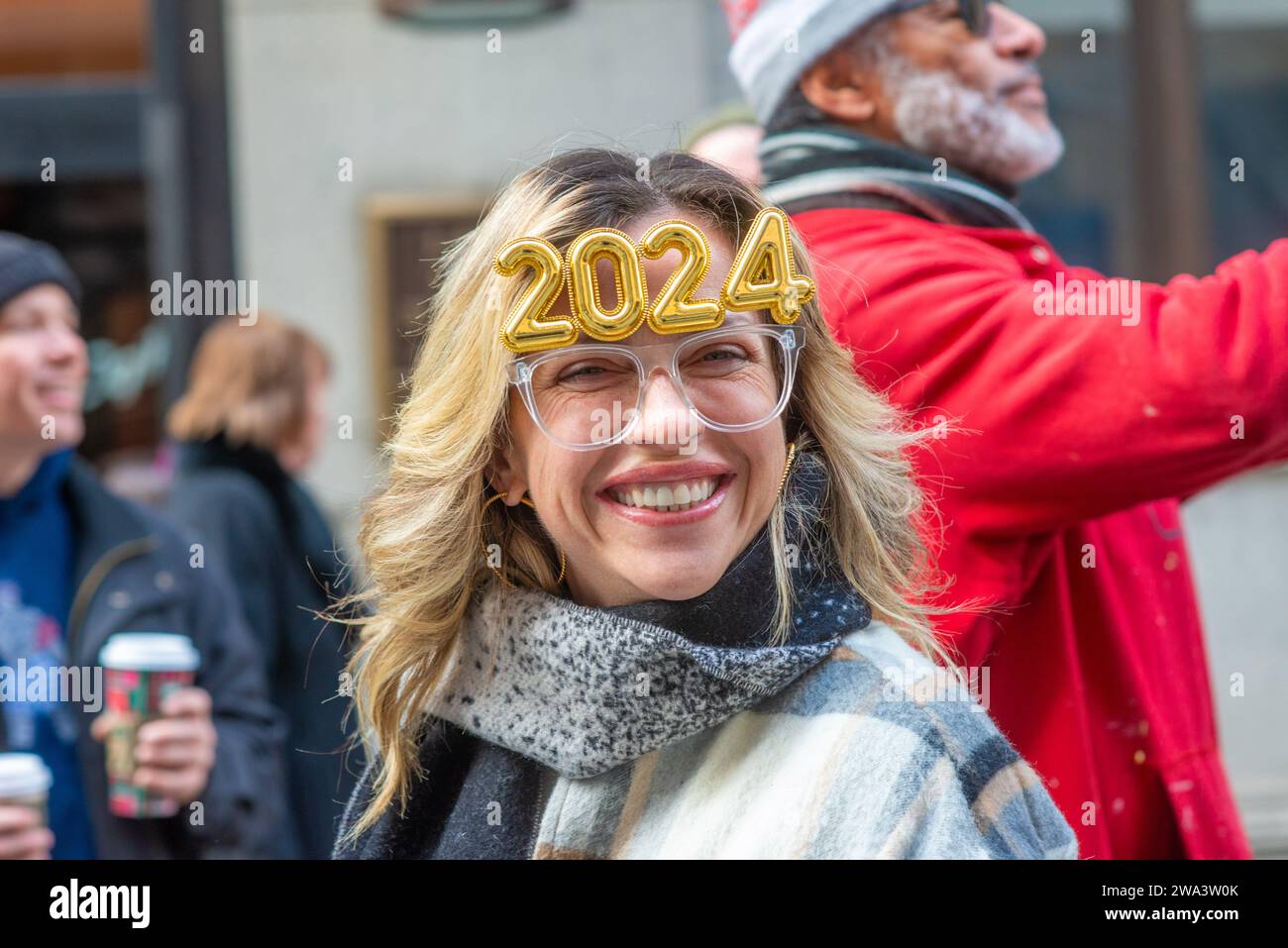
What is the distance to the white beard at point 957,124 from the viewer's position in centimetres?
150

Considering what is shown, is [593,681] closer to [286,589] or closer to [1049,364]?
[1049,364]

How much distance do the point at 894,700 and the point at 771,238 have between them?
40 cm

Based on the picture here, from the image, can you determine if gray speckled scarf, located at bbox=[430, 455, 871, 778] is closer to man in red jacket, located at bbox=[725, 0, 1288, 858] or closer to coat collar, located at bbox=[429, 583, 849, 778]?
coat collar, located at bbox=[429, 583, 849, 778]

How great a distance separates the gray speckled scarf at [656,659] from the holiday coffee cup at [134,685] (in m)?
1.07

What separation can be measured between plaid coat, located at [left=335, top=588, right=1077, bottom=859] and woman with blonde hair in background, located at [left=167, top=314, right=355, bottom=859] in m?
2.12

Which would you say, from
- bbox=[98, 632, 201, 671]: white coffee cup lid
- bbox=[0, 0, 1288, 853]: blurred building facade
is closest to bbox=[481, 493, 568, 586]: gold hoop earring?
bbox=[98, 632, 201, 671]: white coffee cup lid

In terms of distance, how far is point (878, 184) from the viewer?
149 cm

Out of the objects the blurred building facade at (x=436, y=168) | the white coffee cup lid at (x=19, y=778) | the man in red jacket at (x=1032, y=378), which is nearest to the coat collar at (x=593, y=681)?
the man in red jacket at (x=1032, y=378)

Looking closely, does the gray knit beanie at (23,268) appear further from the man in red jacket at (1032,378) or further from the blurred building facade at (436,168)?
the man in red jacket at (1032,378)

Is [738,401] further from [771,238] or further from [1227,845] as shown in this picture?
[1227,845]

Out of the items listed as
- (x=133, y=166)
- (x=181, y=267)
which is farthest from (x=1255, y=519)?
(x=133, y=166)

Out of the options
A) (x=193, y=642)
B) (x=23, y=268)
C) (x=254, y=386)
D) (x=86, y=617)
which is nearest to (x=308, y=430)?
(x=254, y=386)

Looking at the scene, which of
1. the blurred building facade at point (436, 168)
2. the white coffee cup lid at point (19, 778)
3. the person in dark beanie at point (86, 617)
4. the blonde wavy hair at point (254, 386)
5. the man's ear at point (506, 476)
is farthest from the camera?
the blurred building facade at point (436, 168)
